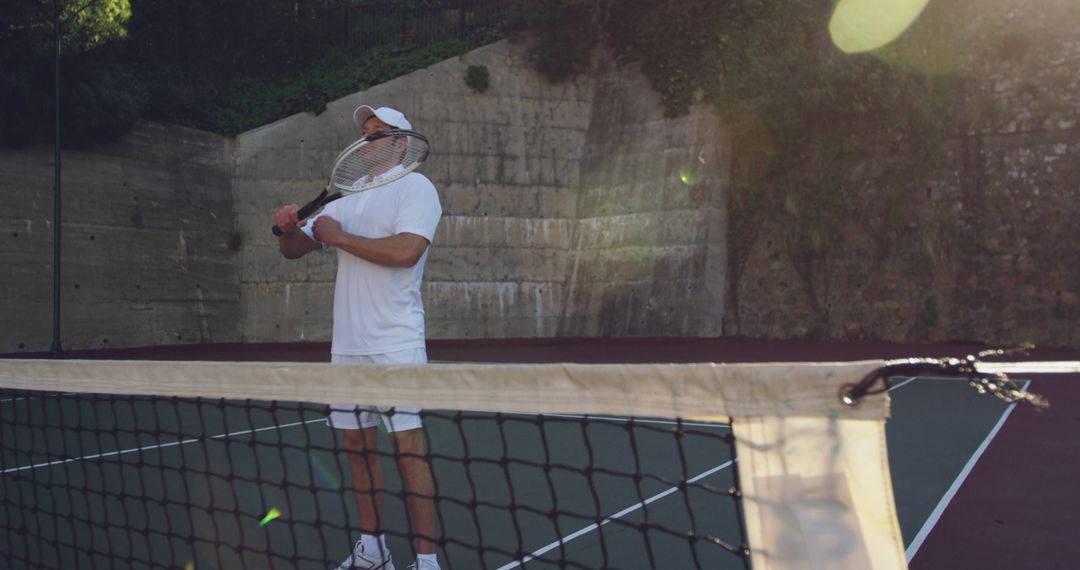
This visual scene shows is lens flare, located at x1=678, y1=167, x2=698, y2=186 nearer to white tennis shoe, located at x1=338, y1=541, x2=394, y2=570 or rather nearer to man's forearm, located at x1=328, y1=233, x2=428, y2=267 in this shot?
man's forearm, located at x1=328, y1=233, x2=428, y2=267

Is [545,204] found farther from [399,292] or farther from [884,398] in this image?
[884,398]

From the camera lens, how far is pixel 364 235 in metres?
3.36

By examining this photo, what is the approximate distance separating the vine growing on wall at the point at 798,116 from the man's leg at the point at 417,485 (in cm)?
1353

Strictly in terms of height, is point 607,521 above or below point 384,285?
below

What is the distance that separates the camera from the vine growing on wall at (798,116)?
14.9 m

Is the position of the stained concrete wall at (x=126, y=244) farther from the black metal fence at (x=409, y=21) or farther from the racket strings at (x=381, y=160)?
the racket strings at (x=381, y=160)

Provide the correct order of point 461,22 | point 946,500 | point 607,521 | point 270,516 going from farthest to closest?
point 461,22
point 946,500
point 270,516
point 607,521

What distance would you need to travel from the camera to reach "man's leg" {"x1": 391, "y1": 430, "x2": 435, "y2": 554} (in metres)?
2.93

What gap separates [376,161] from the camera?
3.59 meters

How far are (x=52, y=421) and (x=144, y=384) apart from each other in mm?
5176

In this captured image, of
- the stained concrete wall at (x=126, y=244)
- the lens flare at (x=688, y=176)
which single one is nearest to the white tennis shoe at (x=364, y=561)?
the stained concrete wall at (x=126, y=244)

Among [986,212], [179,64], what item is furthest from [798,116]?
[179,64]

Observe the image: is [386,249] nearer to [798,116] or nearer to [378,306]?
[378,306]

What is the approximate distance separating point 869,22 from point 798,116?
204cm
